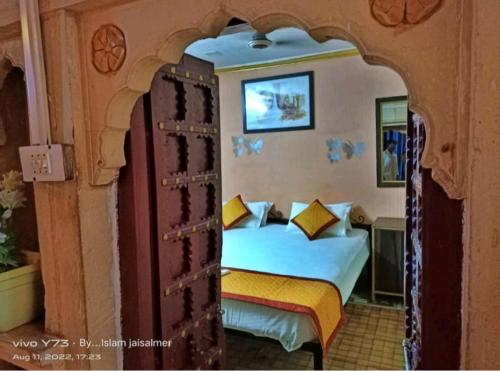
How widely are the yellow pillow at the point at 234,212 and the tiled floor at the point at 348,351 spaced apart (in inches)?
64.6

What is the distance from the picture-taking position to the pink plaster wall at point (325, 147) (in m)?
4.15

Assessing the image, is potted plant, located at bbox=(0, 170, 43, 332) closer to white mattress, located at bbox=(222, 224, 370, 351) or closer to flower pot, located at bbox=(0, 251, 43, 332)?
flower pot, located at bbox=(0, 251, 43, 332)

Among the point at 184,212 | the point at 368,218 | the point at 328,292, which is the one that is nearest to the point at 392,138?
the point at 368,218

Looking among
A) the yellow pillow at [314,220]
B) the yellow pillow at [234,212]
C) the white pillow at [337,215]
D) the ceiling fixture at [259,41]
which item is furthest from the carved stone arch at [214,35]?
the yellow pillow at [234,212]

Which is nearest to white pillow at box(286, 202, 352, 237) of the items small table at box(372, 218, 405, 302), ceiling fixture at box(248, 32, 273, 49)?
small table at box(372, 218, 405, 302)

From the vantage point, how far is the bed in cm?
236

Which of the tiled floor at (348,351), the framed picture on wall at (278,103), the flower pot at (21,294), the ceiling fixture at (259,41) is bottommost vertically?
the tiled floor at (348,351)

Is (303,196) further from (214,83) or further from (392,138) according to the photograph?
(214,83)

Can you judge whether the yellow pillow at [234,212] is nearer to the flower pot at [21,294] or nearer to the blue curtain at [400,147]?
the blue curtain at [400,147]

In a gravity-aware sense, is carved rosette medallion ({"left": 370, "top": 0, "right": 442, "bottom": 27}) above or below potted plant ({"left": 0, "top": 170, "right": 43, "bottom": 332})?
above

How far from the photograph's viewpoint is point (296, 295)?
248cm

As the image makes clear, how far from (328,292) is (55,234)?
190 centimetres

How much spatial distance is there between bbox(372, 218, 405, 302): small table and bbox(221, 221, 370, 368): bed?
0.45ft

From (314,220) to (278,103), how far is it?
1572 millimetres
